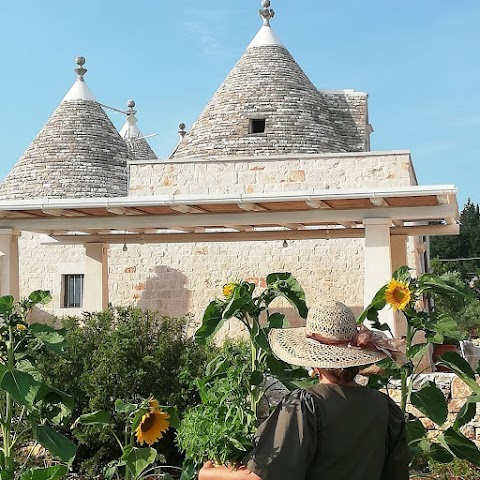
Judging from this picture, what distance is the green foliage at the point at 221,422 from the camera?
136 inches

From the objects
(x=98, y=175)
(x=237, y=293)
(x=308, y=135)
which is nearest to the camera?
(x=237, y=293)

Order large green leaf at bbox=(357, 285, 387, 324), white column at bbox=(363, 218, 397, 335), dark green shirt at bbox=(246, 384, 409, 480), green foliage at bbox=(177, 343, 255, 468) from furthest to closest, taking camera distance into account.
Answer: white column at bbox=(363, 218, 397, 335), large green leaf at bbox=(357, 285, 387, 324), green foliage at bbox=(177, 343, 255, 468), dark green shirt at bbox=(246, 384, 409, 480)

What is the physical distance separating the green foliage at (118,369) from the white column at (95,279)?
6108mm

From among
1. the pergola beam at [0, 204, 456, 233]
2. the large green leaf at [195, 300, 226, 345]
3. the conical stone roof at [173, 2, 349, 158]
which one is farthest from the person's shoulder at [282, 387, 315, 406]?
the conical stone roof at [173, 2, 349, 158]

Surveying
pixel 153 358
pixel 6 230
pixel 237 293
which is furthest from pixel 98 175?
pixel 237 293

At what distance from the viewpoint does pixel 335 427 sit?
9.11ft

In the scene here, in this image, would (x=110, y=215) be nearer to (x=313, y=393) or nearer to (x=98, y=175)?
(x=98, y=175)

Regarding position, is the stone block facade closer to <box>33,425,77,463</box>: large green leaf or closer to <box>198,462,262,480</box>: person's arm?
<box>33,425,77,463</box>: large green leaf

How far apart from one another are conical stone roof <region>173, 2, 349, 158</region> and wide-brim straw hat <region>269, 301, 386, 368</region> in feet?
40.5

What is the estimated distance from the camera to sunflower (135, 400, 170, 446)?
4168 mm

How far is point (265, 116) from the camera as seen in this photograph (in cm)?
1588

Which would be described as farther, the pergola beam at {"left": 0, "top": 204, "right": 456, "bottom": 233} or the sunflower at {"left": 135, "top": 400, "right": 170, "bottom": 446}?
the pergola beam at {"left": 0, "top": 204, "right": 456, "bottom": 233}

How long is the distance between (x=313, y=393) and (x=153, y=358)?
442 cm

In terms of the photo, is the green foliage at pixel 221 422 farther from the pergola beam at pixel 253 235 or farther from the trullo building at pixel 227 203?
the pergola beam at pixel 253 235
